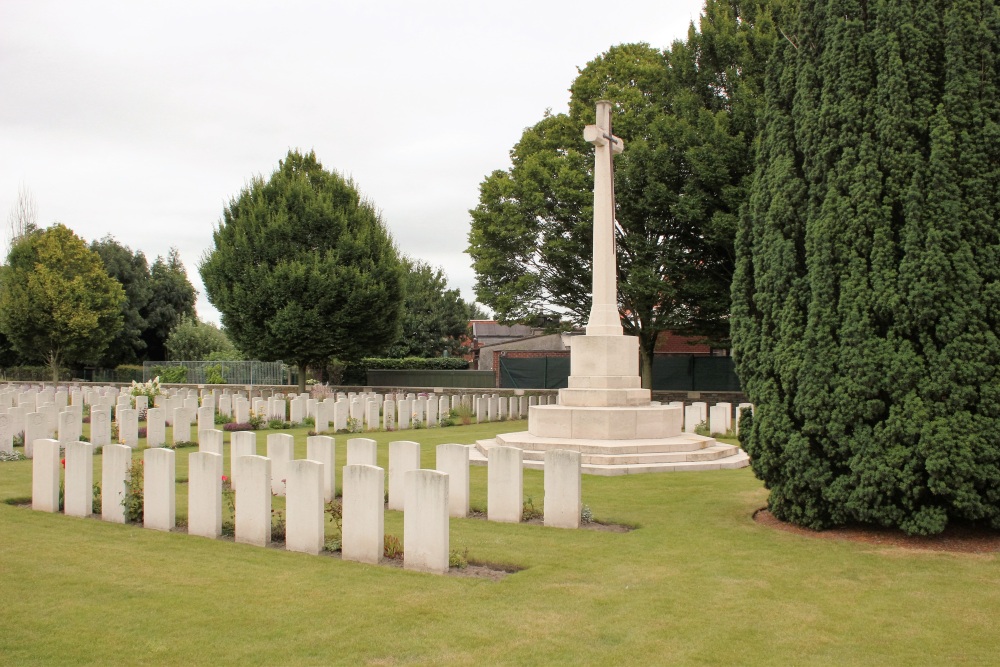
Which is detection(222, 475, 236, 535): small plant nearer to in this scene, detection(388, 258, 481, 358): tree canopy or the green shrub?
the green shrub

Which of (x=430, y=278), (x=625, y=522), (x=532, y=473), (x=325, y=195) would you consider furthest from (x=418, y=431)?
(x=430, y=278)

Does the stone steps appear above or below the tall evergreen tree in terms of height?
below

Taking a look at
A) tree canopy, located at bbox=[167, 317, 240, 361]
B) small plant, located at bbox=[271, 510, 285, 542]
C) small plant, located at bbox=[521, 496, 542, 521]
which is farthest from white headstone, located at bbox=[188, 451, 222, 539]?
tree canopy, located at bbox=[167, 317, 240, 361]

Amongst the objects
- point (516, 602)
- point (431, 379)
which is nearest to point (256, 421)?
point (516, 602)

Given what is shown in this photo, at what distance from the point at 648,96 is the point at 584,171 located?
373cm

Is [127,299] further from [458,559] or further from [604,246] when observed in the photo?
[458,559]

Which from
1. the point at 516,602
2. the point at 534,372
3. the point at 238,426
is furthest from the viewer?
the point at 534,372

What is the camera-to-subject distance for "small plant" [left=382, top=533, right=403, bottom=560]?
6832 millimetres

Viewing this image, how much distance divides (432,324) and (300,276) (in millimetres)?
23599

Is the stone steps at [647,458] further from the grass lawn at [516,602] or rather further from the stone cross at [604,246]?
the grass lawn at [516,602]

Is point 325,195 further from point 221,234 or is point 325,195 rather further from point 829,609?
point 829,609

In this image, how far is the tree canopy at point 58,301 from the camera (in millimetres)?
39281

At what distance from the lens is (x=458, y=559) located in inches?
257

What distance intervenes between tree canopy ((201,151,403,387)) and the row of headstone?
1972 centimetres
